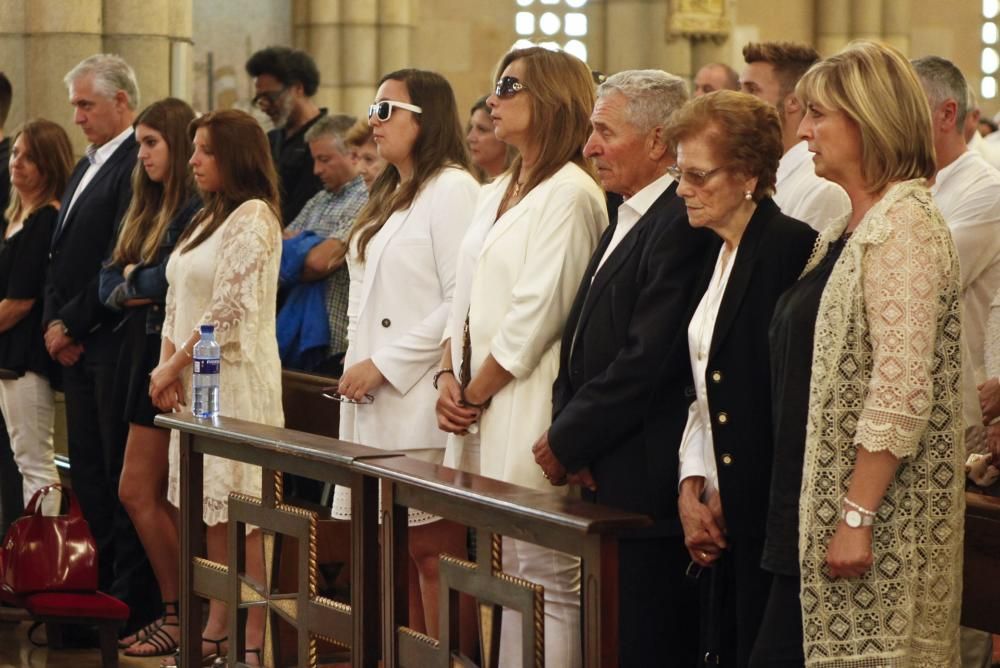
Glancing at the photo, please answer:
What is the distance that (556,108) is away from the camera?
442 cm

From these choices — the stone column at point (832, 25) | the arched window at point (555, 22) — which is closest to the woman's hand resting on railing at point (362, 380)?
the arched window at point (555, 22)

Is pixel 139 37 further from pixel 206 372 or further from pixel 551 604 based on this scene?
pixel 551 604

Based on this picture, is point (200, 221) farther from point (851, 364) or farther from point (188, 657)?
point (851, 364)

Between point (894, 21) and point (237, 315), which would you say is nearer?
point (237, 315)

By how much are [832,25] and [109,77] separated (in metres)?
5.57

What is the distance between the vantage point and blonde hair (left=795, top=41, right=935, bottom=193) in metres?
3.29

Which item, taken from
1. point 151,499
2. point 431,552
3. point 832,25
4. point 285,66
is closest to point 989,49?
point 832,25

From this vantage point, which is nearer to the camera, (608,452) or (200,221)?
(608,452)

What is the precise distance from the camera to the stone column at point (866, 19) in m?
10.8

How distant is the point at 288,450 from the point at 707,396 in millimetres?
1072

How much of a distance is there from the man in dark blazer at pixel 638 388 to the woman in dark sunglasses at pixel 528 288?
0.66ft

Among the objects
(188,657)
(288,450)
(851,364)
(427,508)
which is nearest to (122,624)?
(188,657)

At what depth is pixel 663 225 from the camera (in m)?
3.90

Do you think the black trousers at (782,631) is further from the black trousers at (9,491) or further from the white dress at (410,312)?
the black trousers at (9,491)
